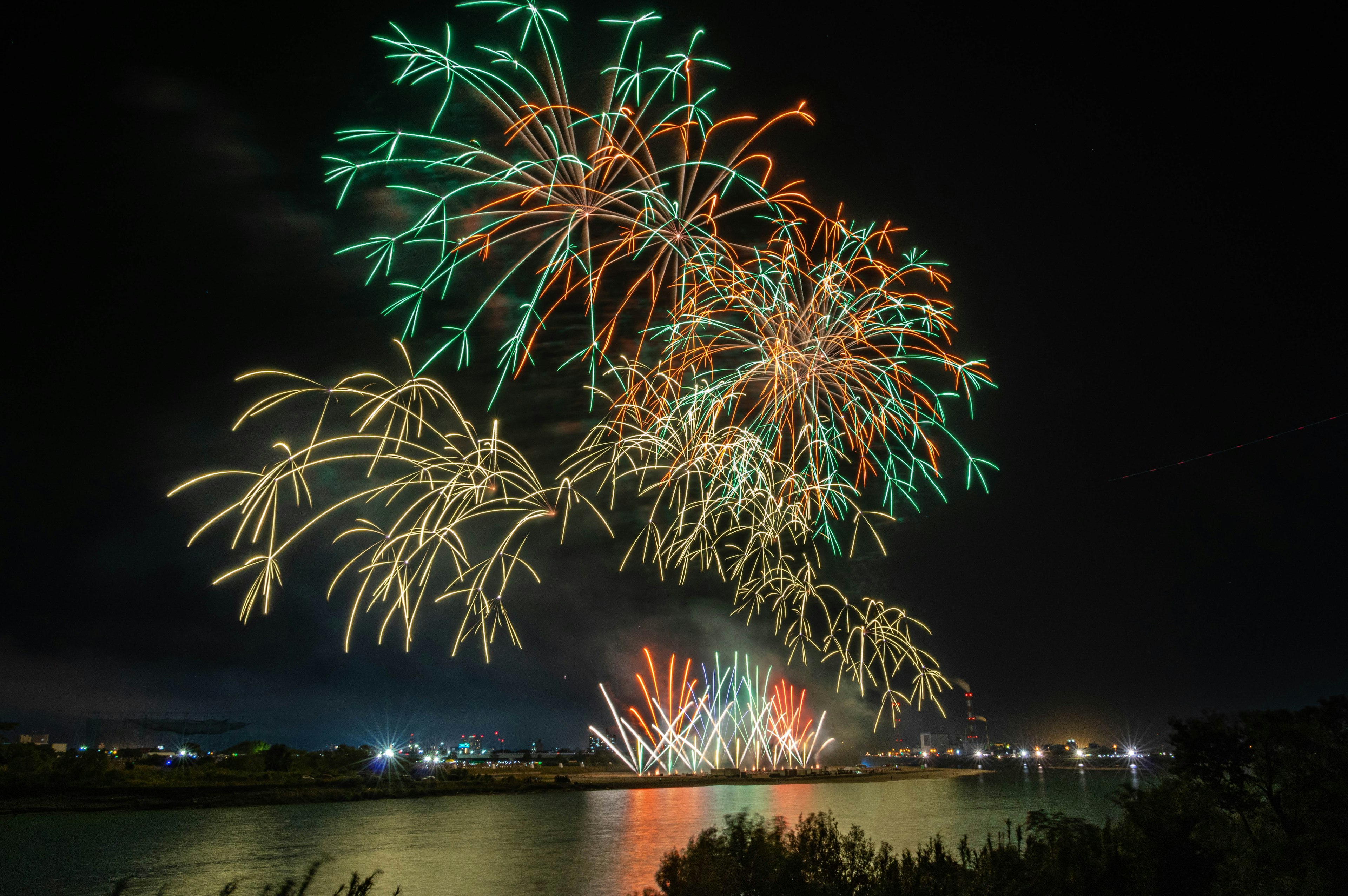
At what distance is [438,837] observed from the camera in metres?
27.7

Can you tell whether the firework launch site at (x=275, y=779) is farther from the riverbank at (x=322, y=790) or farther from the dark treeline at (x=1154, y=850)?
the dark treeline at (x=1154, y=850)

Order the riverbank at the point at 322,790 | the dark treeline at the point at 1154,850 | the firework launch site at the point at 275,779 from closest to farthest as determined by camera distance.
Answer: the dark treeline at the point at 1154,850
the riverbank at the point at 322,790
the firework launch site at the point at 275,779

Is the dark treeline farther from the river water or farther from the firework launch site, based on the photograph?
the firework launch site

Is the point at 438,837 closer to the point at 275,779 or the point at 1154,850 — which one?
the point at 1154,850

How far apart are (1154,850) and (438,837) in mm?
24471

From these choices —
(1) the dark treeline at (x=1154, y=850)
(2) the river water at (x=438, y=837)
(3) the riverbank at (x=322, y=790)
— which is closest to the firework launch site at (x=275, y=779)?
(3) the riverbank at (x=322, y=790)

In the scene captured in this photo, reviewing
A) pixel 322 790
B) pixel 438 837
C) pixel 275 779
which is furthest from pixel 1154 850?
pixel 275 779

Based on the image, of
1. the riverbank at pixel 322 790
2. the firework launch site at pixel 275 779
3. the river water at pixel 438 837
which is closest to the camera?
the river water at pixel 438 837

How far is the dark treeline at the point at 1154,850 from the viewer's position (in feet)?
34.7

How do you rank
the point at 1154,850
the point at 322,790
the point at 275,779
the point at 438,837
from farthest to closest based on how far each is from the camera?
the point at 275,779, the point at 322,790, the point at 438,837, the point at 1154,850

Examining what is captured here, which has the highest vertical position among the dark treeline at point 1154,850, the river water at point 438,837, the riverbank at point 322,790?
the dark treeline at point 1154,850

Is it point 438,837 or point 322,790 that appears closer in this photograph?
point 438,837

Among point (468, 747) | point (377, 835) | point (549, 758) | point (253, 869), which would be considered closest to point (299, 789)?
point (377, 835)

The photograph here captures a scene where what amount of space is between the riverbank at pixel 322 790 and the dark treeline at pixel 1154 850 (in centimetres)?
4096
